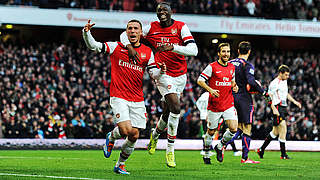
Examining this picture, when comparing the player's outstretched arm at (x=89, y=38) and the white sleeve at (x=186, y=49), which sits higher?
the player's outstretched arm at (x=89, y=38)

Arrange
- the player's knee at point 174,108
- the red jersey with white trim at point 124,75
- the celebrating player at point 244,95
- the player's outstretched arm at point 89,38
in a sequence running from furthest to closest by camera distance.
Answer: the celebrating player at point 244,95, the player's knee at point 174,108, the red jersey with white trim at point 124,75, the player's outstretched arm at point 89,38

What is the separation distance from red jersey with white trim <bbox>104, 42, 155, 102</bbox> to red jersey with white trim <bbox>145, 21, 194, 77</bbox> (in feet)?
4.96

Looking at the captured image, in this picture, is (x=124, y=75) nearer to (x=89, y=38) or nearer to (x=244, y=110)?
(x=89, y=38)

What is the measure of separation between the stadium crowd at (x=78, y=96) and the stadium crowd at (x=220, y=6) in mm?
2509

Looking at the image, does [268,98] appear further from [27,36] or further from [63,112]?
[27,36]

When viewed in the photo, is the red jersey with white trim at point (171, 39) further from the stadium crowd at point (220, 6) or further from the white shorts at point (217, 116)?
the stadium crowd at point (220, 6)

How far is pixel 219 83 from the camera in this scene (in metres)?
12.0

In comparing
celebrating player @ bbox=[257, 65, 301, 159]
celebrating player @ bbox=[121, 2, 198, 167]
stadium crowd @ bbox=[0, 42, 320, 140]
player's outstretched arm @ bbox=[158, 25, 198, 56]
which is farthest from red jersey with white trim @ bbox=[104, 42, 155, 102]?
stadium crowd @ bbox=[0, 42, 320, 140]

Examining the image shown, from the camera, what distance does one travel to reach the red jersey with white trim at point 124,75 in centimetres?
905

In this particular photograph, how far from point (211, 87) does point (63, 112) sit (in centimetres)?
1267

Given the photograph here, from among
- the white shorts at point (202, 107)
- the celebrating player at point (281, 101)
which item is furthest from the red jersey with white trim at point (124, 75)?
the white shorts at point (202, 107)

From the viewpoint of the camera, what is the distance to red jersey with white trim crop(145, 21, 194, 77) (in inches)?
419

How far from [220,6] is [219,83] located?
71.3 ft

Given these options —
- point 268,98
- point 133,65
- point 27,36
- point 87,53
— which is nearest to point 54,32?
point 27,36
